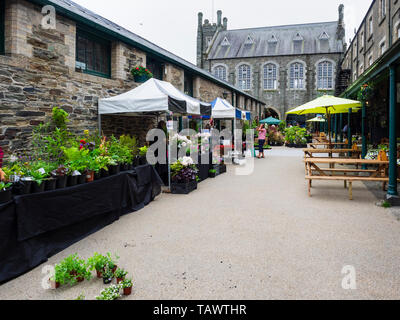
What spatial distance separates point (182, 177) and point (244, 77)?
112 feet

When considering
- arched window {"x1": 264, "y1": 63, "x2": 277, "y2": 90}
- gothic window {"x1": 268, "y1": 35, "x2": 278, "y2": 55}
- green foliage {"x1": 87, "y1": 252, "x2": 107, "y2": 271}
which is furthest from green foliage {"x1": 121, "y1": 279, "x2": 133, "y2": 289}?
gothic window {"x1": 268, "y1": 35, "x2": 278, "y2": 55}

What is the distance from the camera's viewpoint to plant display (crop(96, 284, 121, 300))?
2637mm

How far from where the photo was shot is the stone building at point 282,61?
37.0 m

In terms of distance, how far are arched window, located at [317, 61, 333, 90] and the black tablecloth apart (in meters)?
36.3

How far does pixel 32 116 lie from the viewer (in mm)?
6535

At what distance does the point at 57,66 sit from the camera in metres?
7.15

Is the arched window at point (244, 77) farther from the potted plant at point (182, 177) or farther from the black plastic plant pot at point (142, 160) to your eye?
the black plastic plant pot at point (142, 160)

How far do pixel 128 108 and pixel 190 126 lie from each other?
675 cm

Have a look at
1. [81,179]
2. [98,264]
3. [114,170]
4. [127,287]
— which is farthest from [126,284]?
[114,170]

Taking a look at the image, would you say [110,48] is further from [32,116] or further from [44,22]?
[32,116]

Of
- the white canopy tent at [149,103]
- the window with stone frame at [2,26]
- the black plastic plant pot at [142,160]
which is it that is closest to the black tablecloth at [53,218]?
the black plastic plant pot at [142,160]

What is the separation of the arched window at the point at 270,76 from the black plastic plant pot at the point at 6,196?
37.7 metres

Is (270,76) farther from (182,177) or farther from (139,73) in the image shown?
(182,177)
